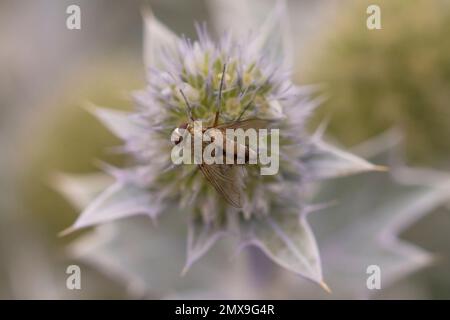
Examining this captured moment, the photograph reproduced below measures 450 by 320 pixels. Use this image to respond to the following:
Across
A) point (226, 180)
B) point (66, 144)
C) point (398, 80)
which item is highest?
point (398, 80)

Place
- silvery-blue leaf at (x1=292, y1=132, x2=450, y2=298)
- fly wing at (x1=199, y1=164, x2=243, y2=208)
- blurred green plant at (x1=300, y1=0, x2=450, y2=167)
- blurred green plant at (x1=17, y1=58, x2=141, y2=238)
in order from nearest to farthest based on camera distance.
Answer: fly wing at (x1=199, y1=164, x2=243, y2=208), silvery-blue leaf at (x1=292, y1=132, x2=450, y2=298), blurred green plant at (x1=300, y1=0, x2=450, y2=167), blurred green plant at (x1=17, y1=58, x2=141, y2=238)

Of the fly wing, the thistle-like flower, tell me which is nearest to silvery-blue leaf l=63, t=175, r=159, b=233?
the thistle-like flower

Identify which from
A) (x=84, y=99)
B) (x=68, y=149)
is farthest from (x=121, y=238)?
(x=84, y=99)

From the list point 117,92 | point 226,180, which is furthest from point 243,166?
point 117,92

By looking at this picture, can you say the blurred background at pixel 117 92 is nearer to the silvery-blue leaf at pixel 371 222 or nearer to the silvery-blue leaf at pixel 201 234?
→ the silvery-blue leaf at pixel 371 222

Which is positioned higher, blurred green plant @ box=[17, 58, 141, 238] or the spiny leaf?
blurred green plant @ box=[17, 58, 141, 238]

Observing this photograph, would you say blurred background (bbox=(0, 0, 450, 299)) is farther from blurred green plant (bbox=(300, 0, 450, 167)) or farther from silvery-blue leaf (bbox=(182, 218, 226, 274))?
silvery-blue leaf (bbox=(182, 218, 226, 274))

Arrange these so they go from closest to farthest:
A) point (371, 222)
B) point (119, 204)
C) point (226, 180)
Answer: point (226, 180) < point (119, 204) < point (371, 222)

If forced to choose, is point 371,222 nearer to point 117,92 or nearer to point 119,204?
point 119,204
